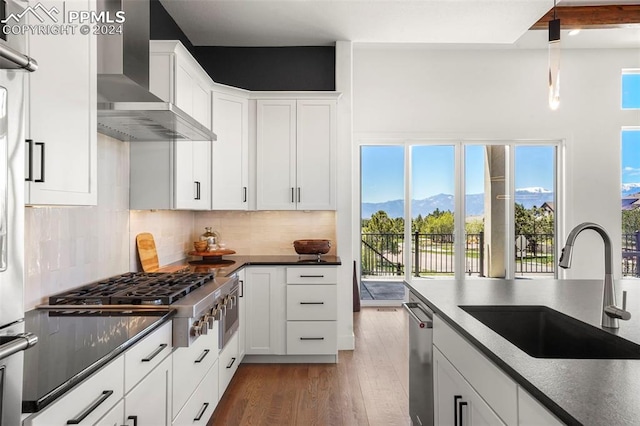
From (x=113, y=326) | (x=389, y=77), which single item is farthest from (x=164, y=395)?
(x=389, y=77)

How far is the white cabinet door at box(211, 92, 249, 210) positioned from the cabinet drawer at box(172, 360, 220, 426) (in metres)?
1.65

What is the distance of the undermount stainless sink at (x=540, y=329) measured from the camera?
1.71m

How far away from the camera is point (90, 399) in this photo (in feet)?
4.32

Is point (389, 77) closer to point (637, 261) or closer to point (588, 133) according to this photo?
point (588, 133)

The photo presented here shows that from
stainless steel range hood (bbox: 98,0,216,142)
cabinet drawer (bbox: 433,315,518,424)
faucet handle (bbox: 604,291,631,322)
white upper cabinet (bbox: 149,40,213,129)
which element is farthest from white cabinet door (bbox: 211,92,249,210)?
faucet handle (bbox: 604,291,631,322)

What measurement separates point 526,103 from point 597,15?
1.58 meters

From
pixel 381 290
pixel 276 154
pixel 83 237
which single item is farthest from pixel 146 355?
pixel 381 290

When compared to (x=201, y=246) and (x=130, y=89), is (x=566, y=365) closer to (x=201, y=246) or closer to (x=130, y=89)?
(x=130, y=89)

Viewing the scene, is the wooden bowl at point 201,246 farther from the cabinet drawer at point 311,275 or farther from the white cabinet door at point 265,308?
the cabinet drawer at point 311,275

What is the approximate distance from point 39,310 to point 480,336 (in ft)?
6.30

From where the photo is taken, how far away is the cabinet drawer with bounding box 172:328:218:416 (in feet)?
6.90

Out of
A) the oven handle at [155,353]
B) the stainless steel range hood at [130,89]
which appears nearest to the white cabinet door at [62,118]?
the stainless steel range hood at [130,89]

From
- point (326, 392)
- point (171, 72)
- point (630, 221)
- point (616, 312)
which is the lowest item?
point (326, 392)

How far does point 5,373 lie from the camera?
0.93 metres
